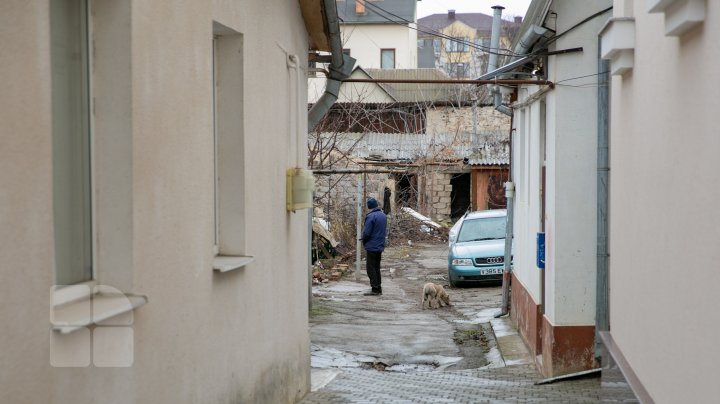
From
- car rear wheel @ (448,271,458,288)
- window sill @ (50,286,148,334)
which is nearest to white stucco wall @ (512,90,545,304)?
car rear wheel @ (448,271,458,288)

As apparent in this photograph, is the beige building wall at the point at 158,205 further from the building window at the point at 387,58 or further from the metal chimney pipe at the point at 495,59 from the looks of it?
the building window at the point at 387,58

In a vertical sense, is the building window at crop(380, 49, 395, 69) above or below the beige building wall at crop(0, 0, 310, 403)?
above

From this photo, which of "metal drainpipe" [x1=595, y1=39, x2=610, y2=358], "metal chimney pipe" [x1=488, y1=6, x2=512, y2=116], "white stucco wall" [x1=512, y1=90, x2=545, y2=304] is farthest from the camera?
"metal chimney pipe" [x1=488, y1=6, x2=512, y2=116]

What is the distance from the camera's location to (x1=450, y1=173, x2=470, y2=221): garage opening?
35438 millimetres

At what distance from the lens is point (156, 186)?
4879 mm

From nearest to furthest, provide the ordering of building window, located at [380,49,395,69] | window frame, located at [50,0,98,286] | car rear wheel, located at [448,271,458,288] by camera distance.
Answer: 1. window frame, located at [50,0,98,286]
2. car rear wheel, located at [448,271,458,288]
3. building window, located at [380,49,395,69]

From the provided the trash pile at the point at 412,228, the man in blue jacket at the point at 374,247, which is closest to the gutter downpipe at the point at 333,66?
the man in blue jacket at the point at 374,247

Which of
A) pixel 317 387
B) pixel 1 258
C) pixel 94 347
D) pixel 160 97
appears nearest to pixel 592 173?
pixel 317 387

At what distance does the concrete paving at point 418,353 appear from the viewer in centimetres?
940

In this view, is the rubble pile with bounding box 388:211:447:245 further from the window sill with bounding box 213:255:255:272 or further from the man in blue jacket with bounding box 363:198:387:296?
the window sill with bounding box 213:255:255:272

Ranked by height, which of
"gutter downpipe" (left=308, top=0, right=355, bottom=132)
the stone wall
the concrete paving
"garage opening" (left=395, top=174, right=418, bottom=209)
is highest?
the stone wall

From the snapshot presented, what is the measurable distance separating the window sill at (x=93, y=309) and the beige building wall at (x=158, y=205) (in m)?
0.05

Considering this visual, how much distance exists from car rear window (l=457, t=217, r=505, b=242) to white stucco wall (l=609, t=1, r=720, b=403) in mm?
13950

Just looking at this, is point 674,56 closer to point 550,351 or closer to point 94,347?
point 94,347
